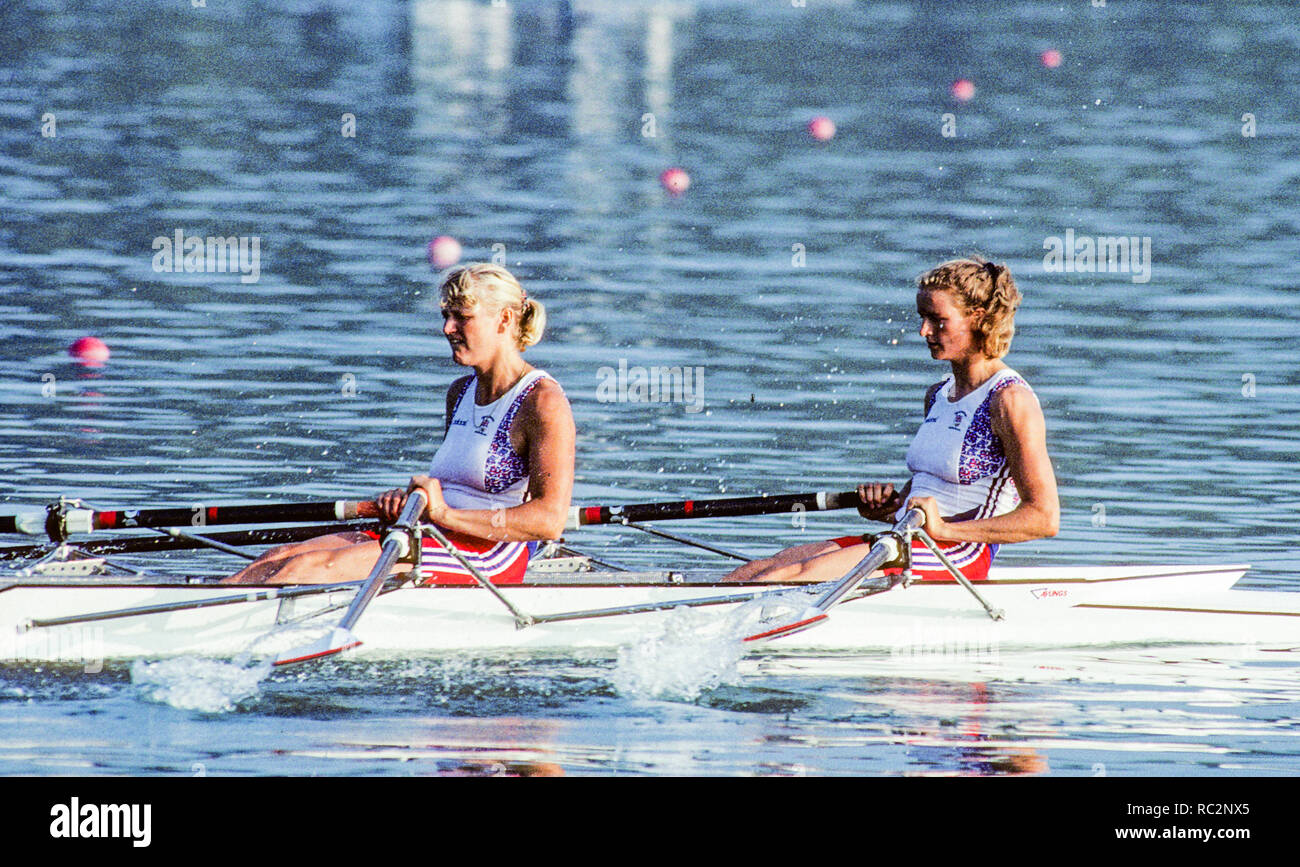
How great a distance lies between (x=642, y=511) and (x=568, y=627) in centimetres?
84

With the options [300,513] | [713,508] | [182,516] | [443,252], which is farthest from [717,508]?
[443,252]

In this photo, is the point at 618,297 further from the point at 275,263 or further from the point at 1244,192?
the point at 1244,192

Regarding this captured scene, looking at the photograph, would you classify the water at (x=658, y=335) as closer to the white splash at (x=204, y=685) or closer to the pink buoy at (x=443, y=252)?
the white splash at (x=204, y=685)

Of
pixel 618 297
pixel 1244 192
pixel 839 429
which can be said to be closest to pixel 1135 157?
pixel 1244 192

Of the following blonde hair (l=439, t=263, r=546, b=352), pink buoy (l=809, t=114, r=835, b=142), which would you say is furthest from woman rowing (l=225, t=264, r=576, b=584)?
pink buoy (l=809, t=114, r=835, b=142)

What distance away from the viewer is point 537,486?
27.1 feet

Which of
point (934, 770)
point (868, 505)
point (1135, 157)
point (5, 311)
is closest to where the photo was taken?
point (934, 770)

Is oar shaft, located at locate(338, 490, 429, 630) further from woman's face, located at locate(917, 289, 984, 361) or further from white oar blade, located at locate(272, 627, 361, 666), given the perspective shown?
woman's face, located at locate(917, 289, 984, 361)

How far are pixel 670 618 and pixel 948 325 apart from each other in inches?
66.6

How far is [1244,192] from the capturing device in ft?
83.8

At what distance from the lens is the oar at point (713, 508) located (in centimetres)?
905

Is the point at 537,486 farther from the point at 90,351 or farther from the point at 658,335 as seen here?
the point at 658,335

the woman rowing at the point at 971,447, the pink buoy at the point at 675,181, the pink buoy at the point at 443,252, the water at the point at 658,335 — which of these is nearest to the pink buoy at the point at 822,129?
the water at the point at 658,335

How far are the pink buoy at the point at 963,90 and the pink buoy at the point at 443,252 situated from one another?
1703 cm
